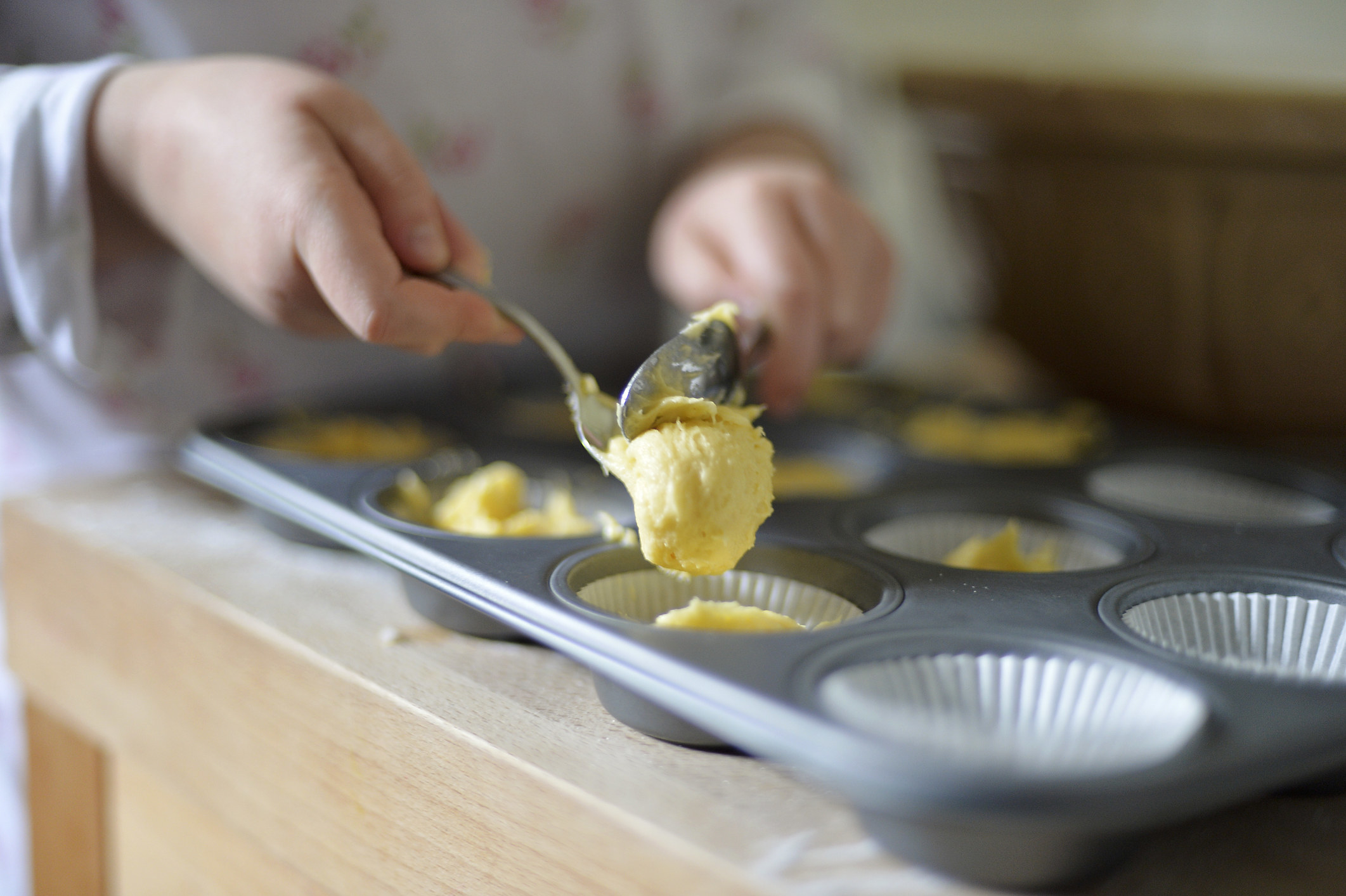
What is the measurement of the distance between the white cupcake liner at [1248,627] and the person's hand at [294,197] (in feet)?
1.57

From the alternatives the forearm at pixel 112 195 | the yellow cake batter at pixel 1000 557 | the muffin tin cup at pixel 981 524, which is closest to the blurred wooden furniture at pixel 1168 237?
the muffin tin cup at pixel 981 524

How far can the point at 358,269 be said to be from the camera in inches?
27.2

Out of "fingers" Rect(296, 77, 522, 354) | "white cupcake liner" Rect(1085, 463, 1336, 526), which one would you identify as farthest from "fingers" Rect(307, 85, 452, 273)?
"white cupcake liner" Rect(1085, 463, 1336, 526)

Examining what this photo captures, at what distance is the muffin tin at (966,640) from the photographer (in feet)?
1.51

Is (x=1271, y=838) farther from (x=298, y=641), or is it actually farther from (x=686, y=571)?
(x=298, y=641)

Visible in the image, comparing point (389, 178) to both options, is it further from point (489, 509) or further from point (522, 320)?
point (489, 509)

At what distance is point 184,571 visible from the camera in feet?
2.69

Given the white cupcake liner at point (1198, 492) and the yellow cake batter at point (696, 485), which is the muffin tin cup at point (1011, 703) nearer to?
the yellow cake batter at point (696, 485)

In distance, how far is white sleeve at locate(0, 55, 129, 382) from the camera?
32.3 inches

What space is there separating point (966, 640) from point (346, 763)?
1.20 feet

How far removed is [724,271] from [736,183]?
0.10 meters

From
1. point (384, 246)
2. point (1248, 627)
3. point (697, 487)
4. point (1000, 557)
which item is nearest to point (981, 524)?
point (1000, 557)

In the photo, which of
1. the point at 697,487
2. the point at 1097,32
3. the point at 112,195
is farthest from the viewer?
the point at 1097,32

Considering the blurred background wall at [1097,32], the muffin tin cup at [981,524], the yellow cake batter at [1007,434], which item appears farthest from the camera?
the blurred background wall at [1097,32]
